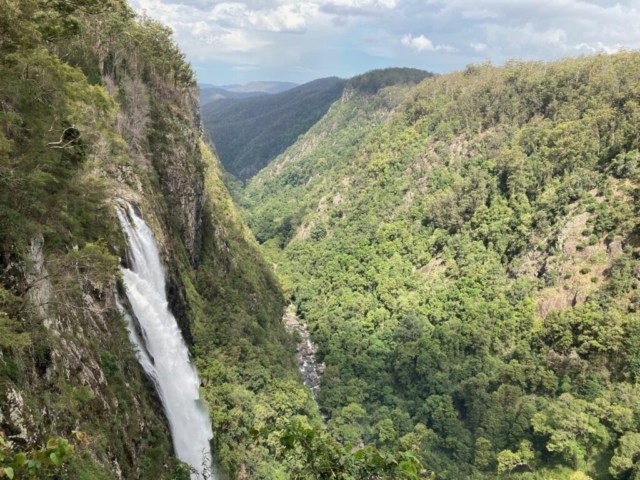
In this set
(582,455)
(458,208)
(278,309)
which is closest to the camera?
(582,455)

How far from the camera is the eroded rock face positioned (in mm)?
63406

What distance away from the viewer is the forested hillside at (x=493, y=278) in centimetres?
4591

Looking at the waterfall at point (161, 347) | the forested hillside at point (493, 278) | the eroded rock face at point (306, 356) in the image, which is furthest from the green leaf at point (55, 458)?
the eroded rock face at point (306, 356)

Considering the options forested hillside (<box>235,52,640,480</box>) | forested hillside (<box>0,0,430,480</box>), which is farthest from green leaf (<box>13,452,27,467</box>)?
forested hillside (<box>235,52,640,480</box>)

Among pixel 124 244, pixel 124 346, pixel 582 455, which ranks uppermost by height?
pixel 124 244

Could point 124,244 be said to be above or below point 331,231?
above

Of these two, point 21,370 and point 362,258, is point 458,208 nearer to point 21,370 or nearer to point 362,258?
point 362,258

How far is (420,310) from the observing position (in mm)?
72125

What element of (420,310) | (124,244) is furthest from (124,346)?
(420,310)

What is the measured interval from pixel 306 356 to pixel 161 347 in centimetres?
5043

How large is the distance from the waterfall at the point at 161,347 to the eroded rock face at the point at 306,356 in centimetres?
3803

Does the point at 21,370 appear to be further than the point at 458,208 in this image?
No

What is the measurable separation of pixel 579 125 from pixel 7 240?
3254 inches

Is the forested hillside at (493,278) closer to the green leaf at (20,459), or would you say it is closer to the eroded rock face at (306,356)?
the eroded rock face at (306,356)
